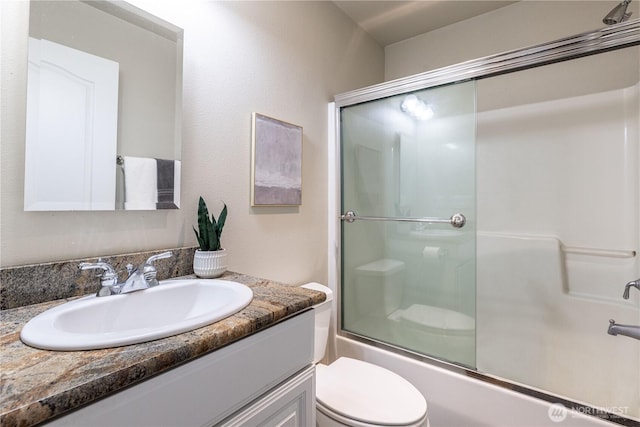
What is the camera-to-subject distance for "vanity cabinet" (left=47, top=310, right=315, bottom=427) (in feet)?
1.55

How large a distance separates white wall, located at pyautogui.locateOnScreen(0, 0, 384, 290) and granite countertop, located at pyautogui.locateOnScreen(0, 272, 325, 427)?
0.25 meters

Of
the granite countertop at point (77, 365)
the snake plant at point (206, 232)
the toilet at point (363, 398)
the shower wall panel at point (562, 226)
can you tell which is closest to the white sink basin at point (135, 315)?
the granite countertop at point (77, 365)

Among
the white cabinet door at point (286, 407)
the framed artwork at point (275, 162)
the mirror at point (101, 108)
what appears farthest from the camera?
the framed artwork at point (275, 162)

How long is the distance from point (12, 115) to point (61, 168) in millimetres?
154

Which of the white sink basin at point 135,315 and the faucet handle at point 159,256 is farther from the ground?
the faucet handle at point 159,256

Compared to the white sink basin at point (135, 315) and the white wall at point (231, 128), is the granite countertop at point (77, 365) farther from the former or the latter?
the white wall at point (231, 128)

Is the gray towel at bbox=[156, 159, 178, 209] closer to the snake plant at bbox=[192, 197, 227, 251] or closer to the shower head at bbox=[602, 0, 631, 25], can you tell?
the snake plant at bbox=[192, 197, 227, 251]

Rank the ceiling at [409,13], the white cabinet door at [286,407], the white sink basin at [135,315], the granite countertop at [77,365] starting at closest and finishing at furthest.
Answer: the granite countertop at [77,365], the white sink basin at [135,315], the white cabinet door at [286,407], the ceiling at [409,13]

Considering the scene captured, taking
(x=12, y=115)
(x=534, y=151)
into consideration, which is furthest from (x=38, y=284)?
(x=534, y=151)

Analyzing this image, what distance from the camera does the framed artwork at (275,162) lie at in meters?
1.31

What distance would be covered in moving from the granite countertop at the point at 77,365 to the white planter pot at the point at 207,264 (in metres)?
0.36

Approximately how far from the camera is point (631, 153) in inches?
59.9

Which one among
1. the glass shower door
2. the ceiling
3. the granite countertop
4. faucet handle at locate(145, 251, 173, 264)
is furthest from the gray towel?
the ceiling

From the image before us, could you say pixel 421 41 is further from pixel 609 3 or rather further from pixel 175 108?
pixel 175 108
